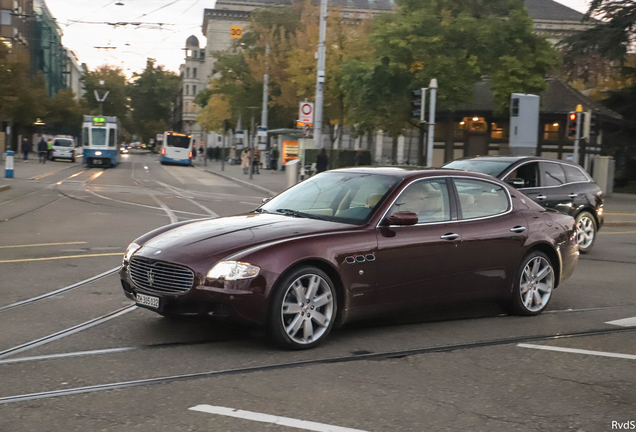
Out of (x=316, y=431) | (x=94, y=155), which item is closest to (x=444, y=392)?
(x=316, y=431)

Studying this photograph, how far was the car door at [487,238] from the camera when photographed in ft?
25.1

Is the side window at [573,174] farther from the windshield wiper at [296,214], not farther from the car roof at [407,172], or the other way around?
the windshield wiper at [296,214]

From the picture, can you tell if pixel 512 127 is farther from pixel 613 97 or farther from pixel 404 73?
pixel 613 97

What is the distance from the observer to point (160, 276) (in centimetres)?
645

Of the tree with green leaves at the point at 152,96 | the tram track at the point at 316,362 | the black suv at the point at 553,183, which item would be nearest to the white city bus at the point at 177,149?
the black suv at the point at 553,183

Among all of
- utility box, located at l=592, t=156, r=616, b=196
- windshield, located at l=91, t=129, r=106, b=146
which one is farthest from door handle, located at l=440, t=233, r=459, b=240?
windshield, located at l=91, t=129, r=106, b=146

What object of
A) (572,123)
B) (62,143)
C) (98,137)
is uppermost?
(572,123)

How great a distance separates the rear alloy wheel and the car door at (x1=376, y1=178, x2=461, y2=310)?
740 cm

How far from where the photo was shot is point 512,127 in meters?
25.7

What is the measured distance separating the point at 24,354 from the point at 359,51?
146 feet

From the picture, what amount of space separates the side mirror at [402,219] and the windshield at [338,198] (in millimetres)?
209

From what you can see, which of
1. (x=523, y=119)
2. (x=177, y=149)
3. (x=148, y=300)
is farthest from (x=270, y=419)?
(x=177, y=149)

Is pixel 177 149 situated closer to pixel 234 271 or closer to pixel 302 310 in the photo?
pixel 302 310

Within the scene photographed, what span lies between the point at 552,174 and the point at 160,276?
9.11 m
